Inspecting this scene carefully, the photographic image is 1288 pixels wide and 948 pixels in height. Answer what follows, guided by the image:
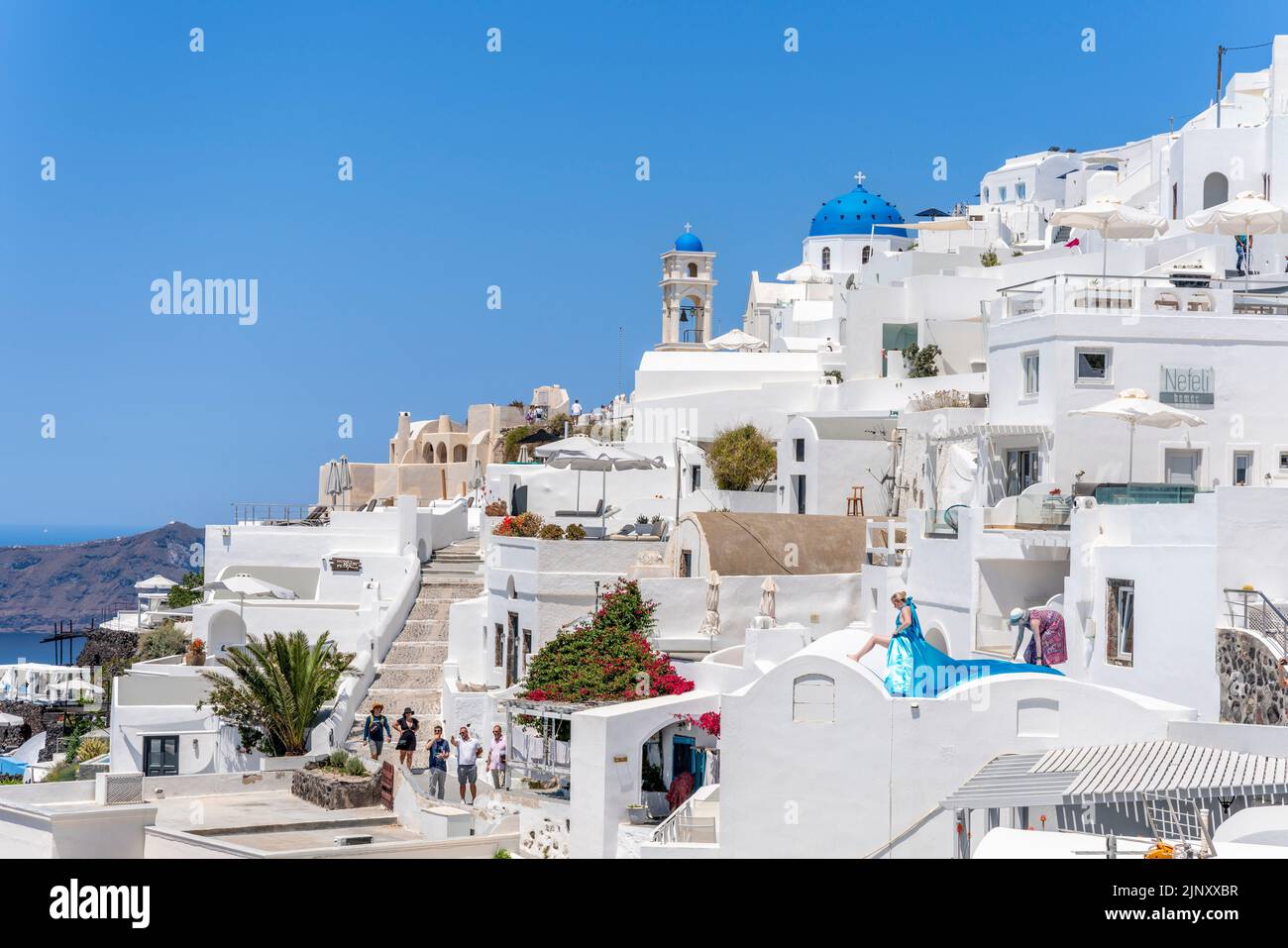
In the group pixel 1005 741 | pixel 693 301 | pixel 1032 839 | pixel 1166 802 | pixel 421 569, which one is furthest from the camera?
pixel 693 301

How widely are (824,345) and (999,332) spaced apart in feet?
59.9

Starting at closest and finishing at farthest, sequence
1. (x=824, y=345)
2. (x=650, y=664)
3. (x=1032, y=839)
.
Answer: (x=1032, y=839)
(x=650, y=664)
(x=824, y=345)

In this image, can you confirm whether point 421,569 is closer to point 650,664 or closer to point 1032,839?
point 650,664

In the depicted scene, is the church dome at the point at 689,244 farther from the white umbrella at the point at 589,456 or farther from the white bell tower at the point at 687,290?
the white umbrella at the point at 589,456

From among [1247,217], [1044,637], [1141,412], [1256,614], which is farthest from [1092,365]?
→ [1256,614]

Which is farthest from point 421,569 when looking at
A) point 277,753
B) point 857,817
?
point 857,817

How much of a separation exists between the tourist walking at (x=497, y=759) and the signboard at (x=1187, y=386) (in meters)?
12.8

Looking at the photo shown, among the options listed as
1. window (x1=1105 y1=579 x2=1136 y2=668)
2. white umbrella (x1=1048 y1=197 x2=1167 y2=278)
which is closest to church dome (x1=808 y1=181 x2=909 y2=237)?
white umbrella (x1=1048 y1=197 x2=1167 y2=278)

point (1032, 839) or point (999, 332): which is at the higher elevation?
point (999, 332)

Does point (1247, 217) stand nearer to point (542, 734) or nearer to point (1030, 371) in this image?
point (1030, 371)

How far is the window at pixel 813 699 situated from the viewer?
20922 mm

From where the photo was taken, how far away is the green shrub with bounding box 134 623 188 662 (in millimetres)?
42062

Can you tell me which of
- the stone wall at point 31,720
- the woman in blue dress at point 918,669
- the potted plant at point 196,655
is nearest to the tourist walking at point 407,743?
the potted plant at point 196,655
